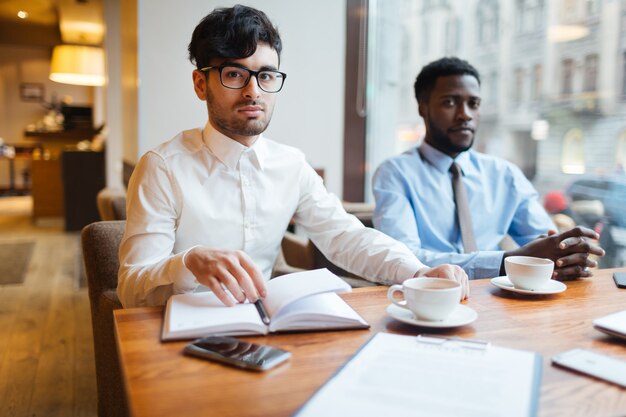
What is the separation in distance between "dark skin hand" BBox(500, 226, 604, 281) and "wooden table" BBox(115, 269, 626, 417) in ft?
0.56

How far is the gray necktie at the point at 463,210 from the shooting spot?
1.94m

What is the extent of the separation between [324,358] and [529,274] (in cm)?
59

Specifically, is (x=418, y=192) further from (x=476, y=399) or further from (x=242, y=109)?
(x=476, y=399)

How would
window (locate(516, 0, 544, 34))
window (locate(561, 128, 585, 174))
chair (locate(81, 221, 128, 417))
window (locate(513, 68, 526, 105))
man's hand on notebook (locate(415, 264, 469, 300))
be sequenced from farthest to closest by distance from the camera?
window (locate(513, 68, 526, 105)), window (locate(516, 0, 544, 34)), window (locate(561, 128, 585, 174)), chair (locate(81, 221, 128, 417)), man's hand on notebook (locate(415, 264, 469, 300))

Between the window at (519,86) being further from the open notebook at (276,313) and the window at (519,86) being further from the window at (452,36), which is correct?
the open notebook at (276,313)

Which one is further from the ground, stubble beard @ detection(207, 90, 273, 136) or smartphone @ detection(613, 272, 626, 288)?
stubble beard @ detection(207, 90, 273, 136)

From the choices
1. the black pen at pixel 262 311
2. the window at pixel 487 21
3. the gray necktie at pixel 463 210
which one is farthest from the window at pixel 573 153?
the black pen at pixel 262 311

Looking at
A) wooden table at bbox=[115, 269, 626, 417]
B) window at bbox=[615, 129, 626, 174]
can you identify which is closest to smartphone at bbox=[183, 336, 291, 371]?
wooden table at bbox=[115, 269, 626, 417]

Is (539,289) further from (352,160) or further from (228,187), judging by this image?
Answer: (352,160)

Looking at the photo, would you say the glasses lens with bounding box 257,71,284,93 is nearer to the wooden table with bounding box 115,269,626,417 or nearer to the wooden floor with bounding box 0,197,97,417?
the wooden table with bounding box 115,269,626,417

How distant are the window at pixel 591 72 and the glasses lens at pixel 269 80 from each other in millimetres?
1504

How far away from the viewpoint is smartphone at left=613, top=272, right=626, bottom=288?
1.31m

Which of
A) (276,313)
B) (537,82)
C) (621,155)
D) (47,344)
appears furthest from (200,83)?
(47,344)

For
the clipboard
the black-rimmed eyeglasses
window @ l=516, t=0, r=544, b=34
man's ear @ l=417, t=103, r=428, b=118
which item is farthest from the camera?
window @ l=516, t=0, r=544, b=34
